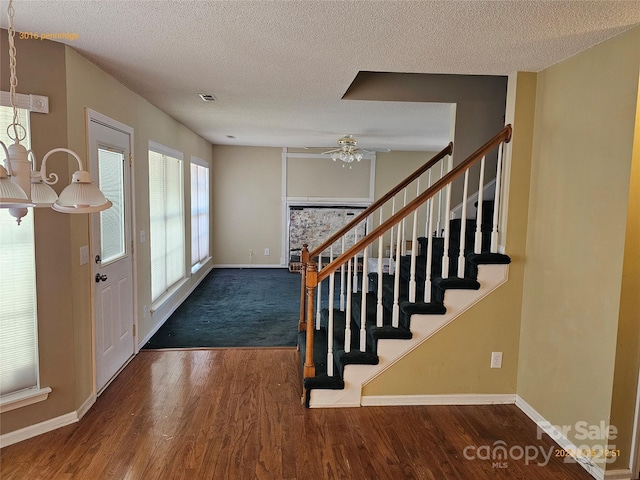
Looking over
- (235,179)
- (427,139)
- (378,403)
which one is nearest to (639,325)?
(378,403)

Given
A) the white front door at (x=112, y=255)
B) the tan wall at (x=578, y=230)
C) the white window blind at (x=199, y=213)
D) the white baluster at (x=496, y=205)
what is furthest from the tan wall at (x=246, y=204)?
the tan wall at (x=578, y=230)

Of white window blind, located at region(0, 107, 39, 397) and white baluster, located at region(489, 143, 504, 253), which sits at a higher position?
white baluster, located at region(489, 143, 504, 253)

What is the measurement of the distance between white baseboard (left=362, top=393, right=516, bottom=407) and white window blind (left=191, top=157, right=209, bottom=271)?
13.1ft

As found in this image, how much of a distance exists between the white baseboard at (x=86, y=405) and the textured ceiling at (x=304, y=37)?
2.24m

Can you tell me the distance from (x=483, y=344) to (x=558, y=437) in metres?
0.69

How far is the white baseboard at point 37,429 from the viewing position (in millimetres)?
2346

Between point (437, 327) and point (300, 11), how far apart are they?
2121mm

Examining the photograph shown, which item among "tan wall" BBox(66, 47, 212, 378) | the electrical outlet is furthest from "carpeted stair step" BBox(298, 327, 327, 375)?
"tan wall" BBox(66, 47, 212, 378)

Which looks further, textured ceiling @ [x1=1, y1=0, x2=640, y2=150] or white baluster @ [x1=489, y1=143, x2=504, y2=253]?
white baluster @ [x1=489, y1=143, x2=504, y2=253]

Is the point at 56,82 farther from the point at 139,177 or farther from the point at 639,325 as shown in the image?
the point at 639,325

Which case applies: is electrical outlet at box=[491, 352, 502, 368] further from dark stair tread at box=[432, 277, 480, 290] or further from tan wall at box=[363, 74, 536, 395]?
dark stair tread at box=[432, 277, 480, 290]

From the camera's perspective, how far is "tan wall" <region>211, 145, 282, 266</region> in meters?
7.70

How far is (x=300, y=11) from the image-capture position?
75.4 inches

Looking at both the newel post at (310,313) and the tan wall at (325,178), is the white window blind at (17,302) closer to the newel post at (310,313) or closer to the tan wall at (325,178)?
the newel post at (310,313)
